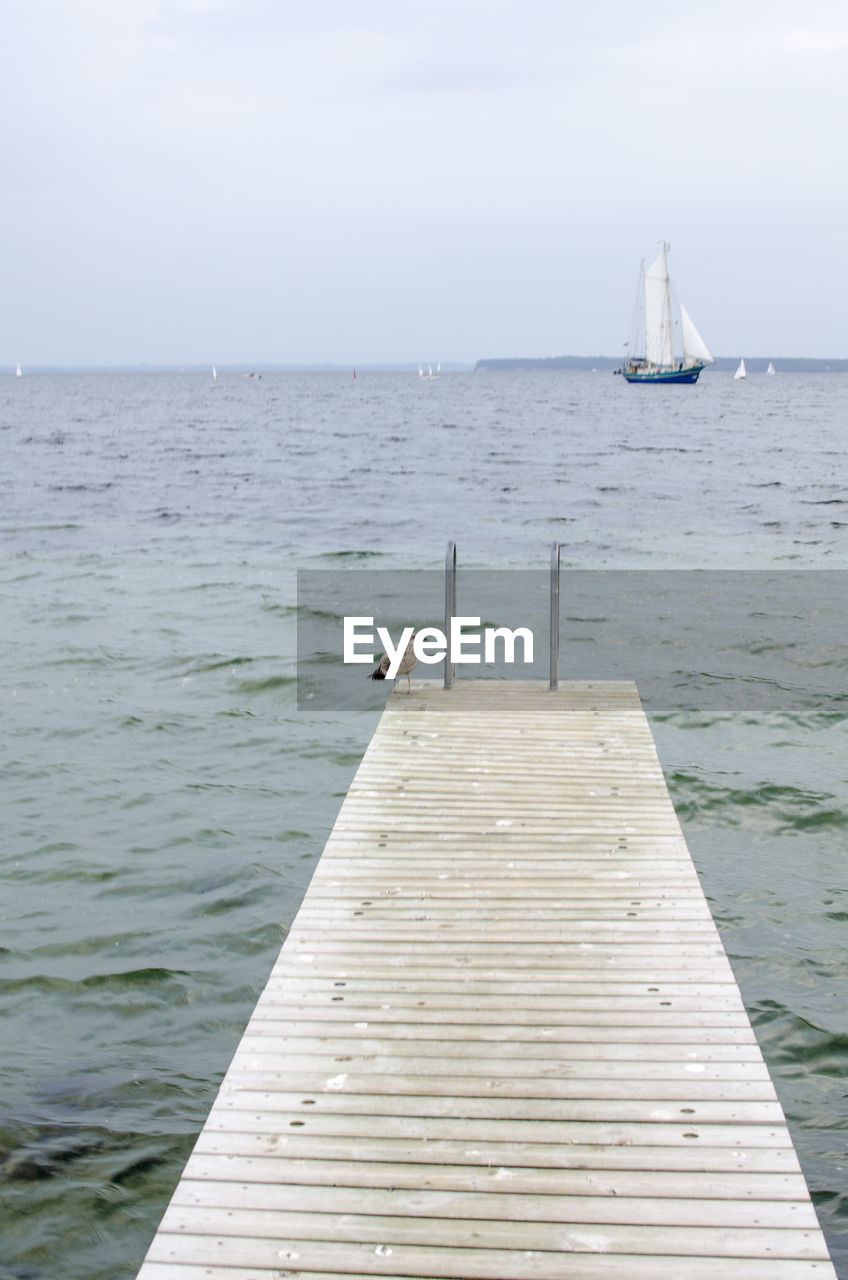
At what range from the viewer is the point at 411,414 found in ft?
267

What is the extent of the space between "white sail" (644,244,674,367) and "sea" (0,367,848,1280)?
79.9 metres

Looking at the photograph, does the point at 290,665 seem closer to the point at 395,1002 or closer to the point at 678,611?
the point at 678,611

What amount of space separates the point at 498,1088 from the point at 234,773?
5.68 meters

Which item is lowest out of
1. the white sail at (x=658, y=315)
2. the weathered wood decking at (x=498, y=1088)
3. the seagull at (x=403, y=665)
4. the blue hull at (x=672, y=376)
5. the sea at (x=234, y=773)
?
the sea at (x=234, y=773)

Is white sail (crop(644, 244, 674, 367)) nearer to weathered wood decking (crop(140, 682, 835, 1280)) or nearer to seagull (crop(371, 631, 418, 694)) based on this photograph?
seagull (crop(371, 631, 418, 694))

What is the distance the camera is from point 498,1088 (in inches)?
156

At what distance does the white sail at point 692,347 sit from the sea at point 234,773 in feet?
291

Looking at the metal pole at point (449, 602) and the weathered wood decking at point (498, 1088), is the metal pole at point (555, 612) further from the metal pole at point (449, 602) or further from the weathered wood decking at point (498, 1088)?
the weathered wood decking at point (498, 1088)

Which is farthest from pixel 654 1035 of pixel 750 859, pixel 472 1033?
pixel 750 859

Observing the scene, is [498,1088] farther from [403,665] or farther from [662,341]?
[662,341]

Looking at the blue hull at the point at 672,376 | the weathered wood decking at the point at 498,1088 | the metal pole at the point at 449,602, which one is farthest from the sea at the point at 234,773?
the blue hull at the point at 672,376

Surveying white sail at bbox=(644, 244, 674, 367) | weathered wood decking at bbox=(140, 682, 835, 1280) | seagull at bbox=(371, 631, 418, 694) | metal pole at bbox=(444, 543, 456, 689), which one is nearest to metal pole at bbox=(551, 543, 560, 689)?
metal pole at bbox=(444, 543, 456, 689)

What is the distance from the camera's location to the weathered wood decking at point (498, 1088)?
326 centimetres

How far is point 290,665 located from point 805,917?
285 inches
